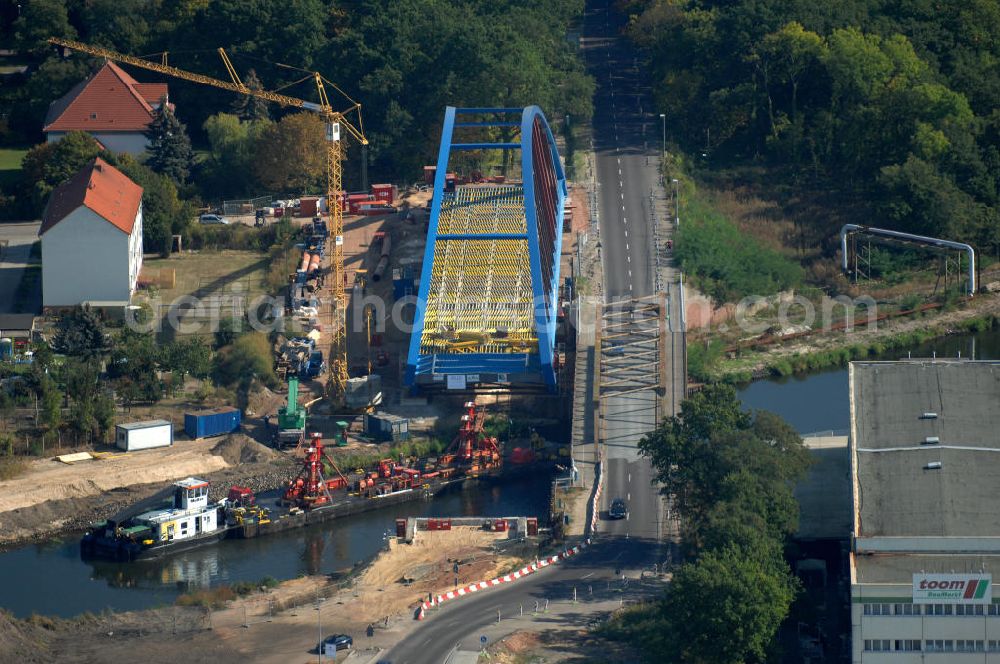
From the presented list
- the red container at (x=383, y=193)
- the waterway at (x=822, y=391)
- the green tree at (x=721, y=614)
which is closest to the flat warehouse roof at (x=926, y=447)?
the green tree at (x=721, y=614)

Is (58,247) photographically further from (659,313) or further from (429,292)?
(659,313)

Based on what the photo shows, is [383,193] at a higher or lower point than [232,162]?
lower

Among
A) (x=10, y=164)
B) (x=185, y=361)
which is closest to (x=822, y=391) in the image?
(x=185, y=361)

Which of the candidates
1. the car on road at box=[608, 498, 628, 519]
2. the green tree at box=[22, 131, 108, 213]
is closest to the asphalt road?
the car on road at box=[608, 498, 628, 519]

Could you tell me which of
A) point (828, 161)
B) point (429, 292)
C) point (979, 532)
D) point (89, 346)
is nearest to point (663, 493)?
point (979, 532)

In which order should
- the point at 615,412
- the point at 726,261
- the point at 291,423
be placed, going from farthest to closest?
the point at 726,261 < the point at 291,423 < the point at 615,412

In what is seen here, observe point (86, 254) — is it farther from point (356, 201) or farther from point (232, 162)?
point (232, 162)
